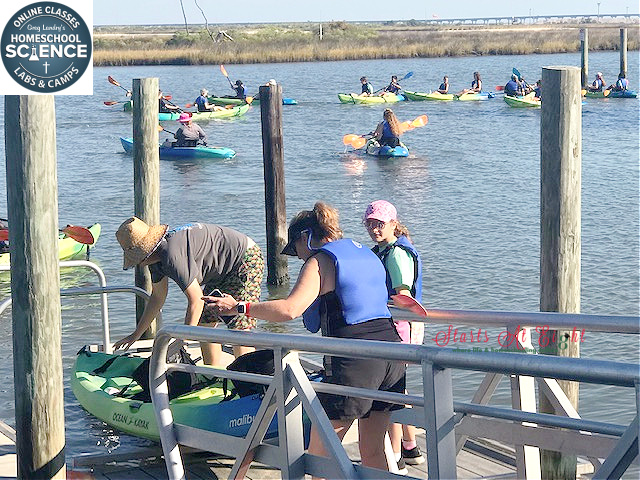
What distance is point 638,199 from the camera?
1927cm

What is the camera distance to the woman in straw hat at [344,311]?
4539 millimetres

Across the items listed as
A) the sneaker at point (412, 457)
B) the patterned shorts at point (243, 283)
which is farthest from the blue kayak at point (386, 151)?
the sneaker at point (412, 457)

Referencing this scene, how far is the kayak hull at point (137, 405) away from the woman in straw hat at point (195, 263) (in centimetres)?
37

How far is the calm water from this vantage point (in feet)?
38.5

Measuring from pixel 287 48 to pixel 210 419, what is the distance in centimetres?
6332

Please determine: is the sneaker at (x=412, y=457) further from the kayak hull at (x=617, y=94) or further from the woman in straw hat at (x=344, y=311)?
the kayak hull at (x=617, y=94)

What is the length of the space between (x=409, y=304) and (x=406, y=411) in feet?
1.76

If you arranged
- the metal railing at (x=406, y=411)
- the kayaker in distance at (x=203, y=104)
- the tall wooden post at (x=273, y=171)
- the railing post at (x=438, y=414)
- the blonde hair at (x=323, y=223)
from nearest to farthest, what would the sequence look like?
the metal railing at (x=406, y=411)
the railing post at (x=438, y=414)
the blonde hair at (x=323, y=223)
the tall wooden post at (x=273, y=171)
the kayaker in distance at (x=203, y=104)

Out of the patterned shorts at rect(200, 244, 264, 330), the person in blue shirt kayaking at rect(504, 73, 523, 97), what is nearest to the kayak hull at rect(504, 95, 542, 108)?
the person in blue shirt kayaking at rect(504, 73, 523, 97)

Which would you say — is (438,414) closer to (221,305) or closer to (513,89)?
(221,305)

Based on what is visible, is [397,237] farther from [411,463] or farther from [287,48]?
[287,48]

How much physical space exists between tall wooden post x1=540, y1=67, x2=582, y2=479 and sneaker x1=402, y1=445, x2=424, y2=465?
0.66 m

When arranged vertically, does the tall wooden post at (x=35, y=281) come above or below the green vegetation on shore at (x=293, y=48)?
below

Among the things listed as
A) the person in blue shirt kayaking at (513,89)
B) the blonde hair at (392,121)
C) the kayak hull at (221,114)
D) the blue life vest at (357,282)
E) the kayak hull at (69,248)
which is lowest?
the kayak hull at (69,248)
